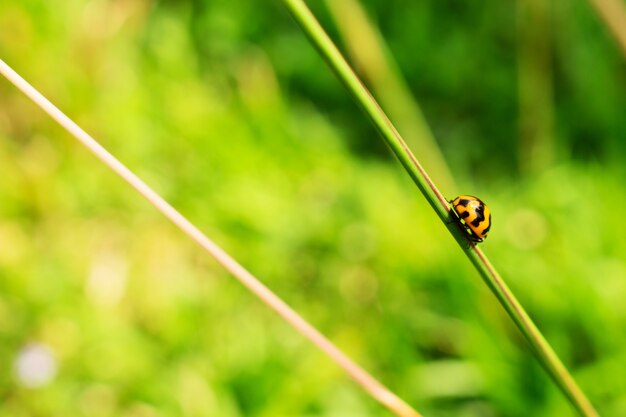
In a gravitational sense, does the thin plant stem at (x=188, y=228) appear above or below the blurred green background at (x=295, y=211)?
below

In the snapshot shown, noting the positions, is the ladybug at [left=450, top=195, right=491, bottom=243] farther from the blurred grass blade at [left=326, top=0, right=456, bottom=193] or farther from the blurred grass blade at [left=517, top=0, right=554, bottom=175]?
the blurred grass blade at [left=517, top=0, right=554, bottom=175]

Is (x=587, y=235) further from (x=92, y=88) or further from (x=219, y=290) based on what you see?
(x=92, y=88)

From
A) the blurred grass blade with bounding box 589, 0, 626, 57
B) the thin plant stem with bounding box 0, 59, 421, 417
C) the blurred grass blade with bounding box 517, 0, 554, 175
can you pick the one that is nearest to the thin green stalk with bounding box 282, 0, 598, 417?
the thin plant stem with bounding box 0, 59, 421, 417

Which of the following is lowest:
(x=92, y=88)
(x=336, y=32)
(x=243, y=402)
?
(x=243, y=402)

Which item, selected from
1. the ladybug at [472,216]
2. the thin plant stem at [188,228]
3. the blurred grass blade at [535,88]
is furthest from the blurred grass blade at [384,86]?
the thin plant stem at [188,228]

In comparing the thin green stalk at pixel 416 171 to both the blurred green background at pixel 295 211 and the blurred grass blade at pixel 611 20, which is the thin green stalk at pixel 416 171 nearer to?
the blurred grass blade at pixel 611 20

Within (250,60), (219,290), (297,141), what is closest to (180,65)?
(250,60)
